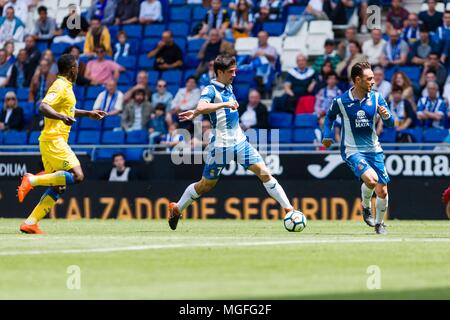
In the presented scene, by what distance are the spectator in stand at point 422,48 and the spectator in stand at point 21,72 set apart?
902 cm

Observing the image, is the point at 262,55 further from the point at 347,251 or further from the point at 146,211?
the point at 347,251

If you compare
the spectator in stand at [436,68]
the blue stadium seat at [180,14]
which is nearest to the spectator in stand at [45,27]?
the blue stadium seat at [180,14]

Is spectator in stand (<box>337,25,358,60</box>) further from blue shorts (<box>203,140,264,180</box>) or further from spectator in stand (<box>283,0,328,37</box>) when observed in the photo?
blue shorts (<box>203,140,264,180</box>)

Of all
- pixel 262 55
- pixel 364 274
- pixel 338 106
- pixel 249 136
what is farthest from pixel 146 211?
pixel 364 274

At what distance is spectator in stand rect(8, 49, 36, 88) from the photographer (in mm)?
26969

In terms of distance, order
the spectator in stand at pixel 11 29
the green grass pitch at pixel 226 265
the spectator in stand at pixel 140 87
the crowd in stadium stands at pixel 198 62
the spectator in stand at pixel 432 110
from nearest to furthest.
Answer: the green grass pitch at pixel 226 265, the spectator in stand at pixel 432 110, the crowd in stadium stands at pixel 198 62, the spectator in stand at pixel 140 87, the spectator in stand at pixel 11 29

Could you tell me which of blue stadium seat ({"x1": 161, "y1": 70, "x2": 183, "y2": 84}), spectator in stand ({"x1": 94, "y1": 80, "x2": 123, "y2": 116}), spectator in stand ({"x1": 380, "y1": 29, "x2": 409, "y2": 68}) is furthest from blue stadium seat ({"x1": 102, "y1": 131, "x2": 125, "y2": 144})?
spectator in stand ({"x1": 380, "y1": 29, "x2": 409, "y2": 68})

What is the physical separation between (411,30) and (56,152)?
1034cm

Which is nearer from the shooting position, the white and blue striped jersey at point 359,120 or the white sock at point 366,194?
the white and blue striped jersey at point 359,120

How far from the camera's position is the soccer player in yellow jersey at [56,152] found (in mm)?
15016

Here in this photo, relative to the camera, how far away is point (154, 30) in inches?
1056

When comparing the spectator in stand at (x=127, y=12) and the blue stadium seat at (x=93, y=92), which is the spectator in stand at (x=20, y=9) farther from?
the blue stadium seat at (x=93, y=92)

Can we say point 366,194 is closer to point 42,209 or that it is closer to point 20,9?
point 42,209

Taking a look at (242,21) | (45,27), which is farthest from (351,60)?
(45,27)
